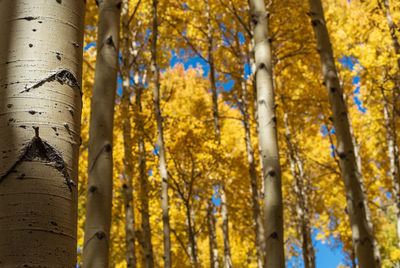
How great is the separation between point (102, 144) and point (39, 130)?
1.71 metres

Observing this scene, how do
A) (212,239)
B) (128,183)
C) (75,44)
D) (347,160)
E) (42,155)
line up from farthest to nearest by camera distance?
1. (212,239)
2. (128,183)
3. (347,160)
4. (75,44)
5. (42,155)

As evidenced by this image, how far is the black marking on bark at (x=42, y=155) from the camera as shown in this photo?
0.68 m

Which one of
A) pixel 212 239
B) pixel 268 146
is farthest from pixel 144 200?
pixel 212 239

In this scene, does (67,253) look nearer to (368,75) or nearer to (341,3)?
(368,75)

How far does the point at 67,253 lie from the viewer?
678mm

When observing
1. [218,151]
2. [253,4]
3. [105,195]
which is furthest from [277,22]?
[105,195]

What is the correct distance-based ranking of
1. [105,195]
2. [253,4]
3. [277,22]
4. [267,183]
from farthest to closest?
[277,22], [253,4], [267,183], [105,195]

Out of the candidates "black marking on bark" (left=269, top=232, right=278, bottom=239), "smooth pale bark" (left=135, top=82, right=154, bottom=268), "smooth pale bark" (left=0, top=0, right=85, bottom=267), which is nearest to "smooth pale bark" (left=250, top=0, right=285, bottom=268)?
"black marking on bark" (left=269, top=232, right=278, bottom=239)

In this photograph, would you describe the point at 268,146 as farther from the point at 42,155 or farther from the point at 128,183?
the point at 128,183

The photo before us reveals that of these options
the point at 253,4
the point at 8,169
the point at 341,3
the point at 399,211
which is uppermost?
the point at 341,3

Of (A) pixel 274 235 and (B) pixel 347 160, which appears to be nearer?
(A) pixel 274 235

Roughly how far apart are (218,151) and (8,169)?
7.29 metres

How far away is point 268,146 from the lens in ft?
8.87

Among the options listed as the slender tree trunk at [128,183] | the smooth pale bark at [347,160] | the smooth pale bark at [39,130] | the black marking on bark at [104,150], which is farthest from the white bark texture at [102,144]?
the slender tree trunk at [128,183]
